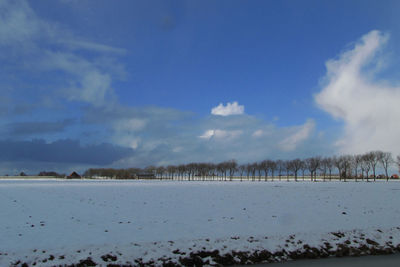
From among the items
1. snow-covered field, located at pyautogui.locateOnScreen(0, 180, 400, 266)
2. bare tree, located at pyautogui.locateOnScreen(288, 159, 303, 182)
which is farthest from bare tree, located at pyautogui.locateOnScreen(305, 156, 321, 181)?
snow-covered field, located at pyautogui.locateOnScreen(0, 180, 400, 266)

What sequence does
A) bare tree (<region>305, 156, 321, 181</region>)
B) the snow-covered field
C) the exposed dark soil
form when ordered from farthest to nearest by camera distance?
bare tree (<region>305, 156, 321, 181</region>)
the snow-covered field
the exposed dark soil

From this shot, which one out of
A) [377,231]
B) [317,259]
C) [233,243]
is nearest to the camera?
[317,259]

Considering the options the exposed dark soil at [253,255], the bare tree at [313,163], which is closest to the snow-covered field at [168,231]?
the exposed dark soil at [253,255]

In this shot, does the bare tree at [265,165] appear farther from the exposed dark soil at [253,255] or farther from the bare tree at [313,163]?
the exposed dark soil at [253,255]

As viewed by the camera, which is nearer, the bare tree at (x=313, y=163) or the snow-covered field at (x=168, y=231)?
the snow-covered field at (x=168, y=231)

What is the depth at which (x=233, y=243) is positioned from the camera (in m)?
14.9

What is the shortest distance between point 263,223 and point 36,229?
14.5 meters

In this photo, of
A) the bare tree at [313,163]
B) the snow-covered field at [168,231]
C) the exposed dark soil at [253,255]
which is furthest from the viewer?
the bare tree at [313,163]

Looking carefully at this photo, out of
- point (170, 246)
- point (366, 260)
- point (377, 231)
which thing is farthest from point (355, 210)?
point (170, 246)

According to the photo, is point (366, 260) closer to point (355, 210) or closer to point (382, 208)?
point (355, 210)

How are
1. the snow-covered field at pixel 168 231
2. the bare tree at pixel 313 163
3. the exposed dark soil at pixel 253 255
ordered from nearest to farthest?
the exposed dark soil at pixel 253 255 < the snow-covered field at pixel 168 231 < the bare tree at pixel 313 163

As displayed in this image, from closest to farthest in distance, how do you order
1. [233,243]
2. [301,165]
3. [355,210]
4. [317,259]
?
[317,259] < [233,243] < [355,210] < [301,165]

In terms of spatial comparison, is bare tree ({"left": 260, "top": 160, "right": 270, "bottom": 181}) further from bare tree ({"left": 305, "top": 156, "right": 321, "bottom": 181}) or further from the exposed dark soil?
the exposed dark soil

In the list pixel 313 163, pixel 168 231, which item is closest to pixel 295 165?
pixel 313 163
